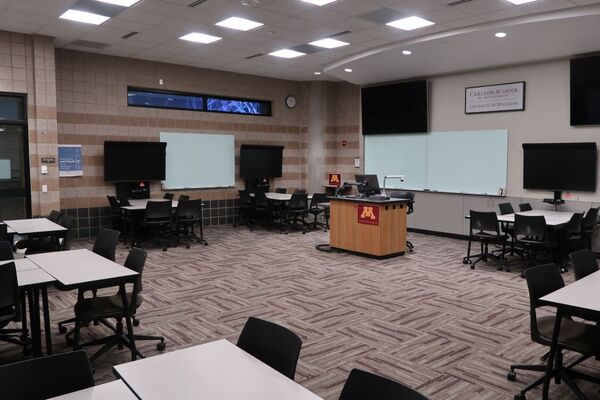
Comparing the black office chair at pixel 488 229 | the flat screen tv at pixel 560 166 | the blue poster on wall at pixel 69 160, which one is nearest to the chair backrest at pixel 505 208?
the flat screen tv at pixel 560 166

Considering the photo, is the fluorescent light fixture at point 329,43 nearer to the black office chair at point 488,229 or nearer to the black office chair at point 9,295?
the black office chair at point 488,229

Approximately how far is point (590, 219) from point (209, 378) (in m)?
7.14

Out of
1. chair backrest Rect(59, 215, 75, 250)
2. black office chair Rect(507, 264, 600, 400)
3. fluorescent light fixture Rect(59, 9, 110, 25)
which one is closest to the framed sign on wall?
black office chair Rect(507, 264, 600, 400)

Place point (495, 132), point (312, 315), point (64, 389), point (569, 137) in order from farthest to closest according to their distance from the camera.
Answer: point (495, 132) → point (569, 137) → point (312, 315) → point (64, 389)

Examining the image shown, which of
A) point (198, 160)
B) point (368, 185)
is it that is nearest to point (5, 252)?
point (368, 185)

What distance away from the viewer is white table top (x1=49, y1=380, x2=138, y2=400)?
1763 millimetres

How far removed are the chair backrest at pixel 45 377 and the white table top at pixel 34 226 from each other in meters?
4.18

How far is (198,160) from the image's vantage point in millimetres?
10812

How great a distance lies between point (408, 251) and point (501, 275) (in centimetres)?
186

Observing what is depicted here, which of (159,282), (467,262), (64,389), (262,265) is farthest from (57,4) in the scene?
(467,262)

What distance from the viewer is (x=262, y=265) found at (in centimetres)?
720

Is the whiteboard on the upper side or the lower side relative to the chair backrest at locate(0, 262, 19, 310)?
upper

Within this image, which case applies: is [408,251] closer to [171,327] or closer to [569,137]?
[569,137]

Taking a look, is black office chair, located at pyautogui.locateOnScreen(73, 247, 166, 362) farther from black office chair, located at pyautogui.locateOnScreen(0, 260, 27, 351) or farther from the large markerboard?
the large markerboard
